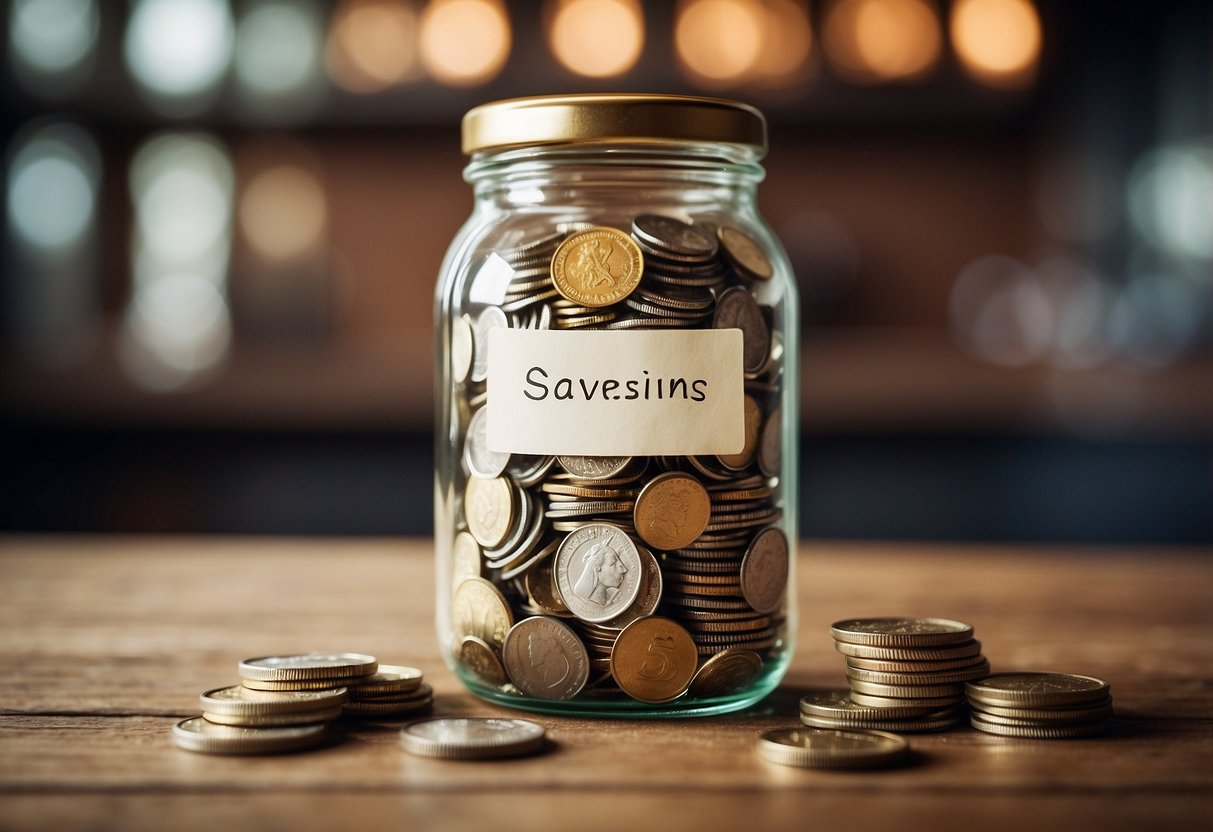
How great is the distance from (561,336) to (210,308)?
8.02 feet

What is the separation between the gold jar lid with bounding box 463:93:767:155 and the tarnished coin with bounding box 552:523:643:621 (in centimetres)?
22

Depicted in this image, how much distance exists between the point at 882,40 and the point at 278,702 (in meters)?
2.58

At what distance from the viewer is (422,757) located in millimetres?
633

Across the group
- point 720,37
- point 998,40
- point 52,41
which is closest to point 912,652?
point 720,37

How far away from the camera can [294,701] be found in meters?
0.65

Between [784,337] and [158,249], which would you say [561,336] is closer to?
[784,337]

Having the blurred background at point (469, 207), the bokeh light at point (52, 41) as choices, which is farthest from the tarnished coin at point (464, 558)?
the bokeh light at point (52, 41)

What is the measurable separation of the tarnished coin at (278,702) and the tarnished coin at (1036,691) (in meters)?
0.34

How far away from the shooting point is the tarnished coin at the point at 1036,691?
0.68m

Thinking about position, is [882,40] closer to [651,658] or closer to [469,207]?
[469,207]

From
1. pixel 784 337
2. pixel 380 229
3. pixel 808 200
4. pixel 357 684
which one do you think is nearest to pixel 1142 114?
pixel 808 200

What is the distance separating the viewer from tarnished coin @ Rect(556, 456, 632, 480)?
71cm

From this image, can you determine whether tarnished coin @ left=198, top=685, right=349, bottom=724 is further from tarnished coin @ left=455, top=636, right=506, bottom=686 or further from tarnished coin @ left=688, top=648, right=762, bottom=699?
tarnished coin @ left=688, top=648, right=762, bottom=699

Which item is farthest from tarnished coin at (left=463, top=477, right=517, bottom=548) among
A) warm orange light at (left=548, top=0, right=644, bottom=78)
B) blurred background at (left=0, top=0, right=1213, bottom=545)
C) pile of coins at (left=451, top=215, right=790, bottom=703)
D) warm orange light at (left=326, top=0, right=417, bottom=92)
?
warm orange light at (left=326, top=0, right=417, bottom=92)
